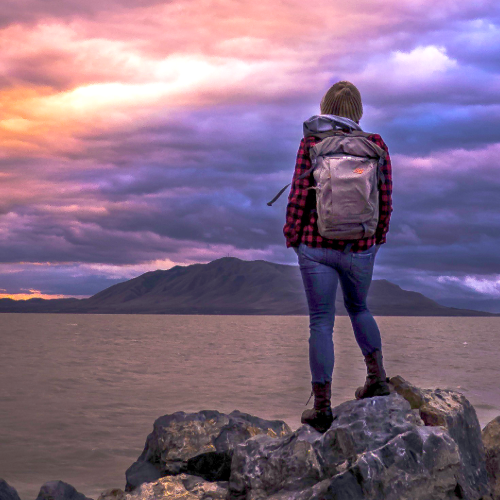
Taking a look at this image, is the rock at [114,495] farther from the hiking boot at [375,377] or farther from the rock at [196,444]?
the hiking boot at [375,377]

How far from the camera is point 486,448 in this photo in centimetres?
604

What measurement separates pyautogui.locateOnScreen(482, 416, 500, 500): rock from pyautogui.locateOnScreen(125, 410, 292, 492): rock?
6.80 ft

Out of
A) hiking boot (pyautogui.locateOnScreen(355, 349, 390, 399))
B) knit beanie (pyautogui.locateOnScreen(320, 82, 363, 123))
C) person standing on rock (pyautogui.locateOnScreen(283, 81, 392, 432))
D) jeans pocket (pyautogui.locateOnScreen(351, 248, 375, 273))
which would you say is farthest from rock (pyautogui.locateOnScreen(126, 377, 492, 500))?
knit beanie (pyautogui.locateOnScreen(320, 82, 363, 123))

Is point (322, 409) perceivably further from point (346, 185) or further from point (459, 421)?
point (346, 185)

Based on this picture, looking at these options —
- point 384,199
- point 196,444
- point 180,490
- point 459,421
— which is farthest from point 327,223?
point 196,444

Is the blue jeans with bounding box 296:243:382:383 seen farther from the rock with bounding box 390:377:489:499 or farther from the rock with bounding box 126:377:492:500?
the rock with bounding box 390:377:489:499

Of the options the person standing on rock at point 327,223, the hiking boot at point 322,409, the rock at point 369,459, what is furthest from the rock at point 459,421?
the person standing on rock at point 327,223

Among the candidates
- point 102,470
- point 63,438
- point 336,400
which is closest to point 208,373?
point 336,400

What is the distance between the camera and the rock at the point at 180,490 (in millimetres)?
5207

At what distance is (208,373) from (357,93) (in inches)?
826

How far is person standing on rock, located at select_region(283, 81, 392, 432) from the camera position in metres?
4.53

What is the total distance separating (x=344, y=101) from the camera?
4969 millimetres

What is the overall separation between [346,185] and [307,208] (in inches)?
15.0

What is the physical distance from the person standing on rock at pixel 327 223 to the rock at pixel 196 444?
6.21 ft
